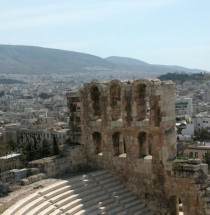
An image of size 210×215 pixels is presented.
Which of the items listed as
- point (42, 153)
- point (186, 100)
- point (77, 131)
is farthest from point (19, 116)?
point (77, 131)

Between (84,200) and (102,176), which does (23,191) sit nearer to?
(84,200)

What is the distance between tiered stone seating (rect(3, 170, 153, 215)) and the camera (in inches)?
683

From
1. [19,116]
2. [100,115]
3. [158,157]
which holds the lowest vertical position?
[19,116]

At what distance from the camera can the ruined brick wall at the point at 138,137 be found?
67.0 ft

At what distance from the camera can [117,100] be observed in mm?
22891

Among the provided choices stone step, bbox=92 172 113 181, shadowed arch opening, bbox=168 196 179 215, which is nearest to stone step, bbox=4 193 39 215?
stone step, bbox=92 172 113 181

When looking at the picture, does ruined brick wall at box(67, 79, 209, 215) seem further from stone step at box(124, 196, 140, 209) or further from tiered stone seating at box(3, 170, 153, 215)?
tiered stone seating at box(3, 170, 153, 215)

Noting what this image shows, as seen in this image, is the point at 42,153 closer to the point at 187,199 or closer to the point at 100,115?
the point at 100,115

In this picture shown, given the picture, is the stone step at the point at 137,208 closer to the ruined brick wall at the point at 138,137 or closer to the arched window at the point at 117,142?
the ruined brick wall at the point at 138,137

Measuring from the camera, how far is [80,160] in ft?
75.8

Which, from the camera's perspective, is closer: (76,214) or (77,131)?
(76,214)

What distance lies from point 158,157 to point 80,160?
15.3ft

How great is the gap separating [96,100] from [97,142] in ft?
7.56

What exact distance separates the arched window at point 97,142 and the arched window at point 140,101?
9.73 feet
